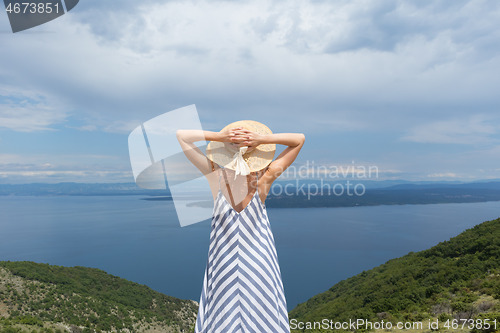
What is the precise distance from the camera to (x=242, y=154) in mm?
2537

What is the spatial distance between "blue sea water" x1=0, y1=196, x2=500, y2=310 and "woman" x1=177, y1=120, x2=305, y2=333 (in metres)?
76.3

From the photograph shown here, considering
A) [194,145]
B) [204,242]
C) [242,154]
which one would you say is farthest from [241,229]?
[204,242]

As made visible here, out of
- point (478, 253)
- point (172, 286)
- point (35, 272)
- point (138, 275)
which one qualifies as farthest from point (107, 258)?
point (478, 253)

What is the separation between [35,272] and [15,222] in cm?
16255

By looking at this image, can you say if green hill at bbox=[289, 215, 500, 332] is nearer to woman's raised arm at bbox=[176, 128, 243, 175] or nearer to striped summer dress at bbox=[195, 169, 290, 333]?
striped summer dress at bbox=[195, 169, 290, 333]

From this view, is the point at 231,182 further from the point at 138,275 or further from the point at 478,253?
the point at 138,275

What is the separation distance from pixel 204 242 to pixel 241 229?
119242mm

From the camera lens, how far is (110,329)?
24.7m

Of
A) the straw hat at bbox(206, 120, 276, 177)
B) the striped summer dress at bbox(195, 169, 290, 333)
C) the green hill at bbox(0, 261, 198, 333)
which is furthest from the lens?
the green hill at bbox(0, 261, 198, 333)

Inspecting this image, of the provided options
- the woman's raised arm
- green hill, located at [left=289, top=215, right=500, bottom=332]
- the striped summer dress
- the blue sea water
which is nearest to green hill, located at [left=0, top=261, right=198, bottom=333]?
green hill, located at [left=289, top=215, right=500, bottom=332]

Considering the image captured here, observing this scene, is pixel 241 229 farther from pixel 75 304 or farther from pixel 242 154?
pixel 75 304

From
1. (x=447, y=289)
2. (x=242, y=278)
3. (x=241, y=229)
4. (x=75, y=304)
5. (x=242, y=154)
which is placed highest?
(x=242, y=154)

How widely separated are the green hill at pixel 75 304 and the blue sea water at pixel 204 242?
130ft

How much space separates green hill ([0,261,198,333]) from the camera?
21112mm
